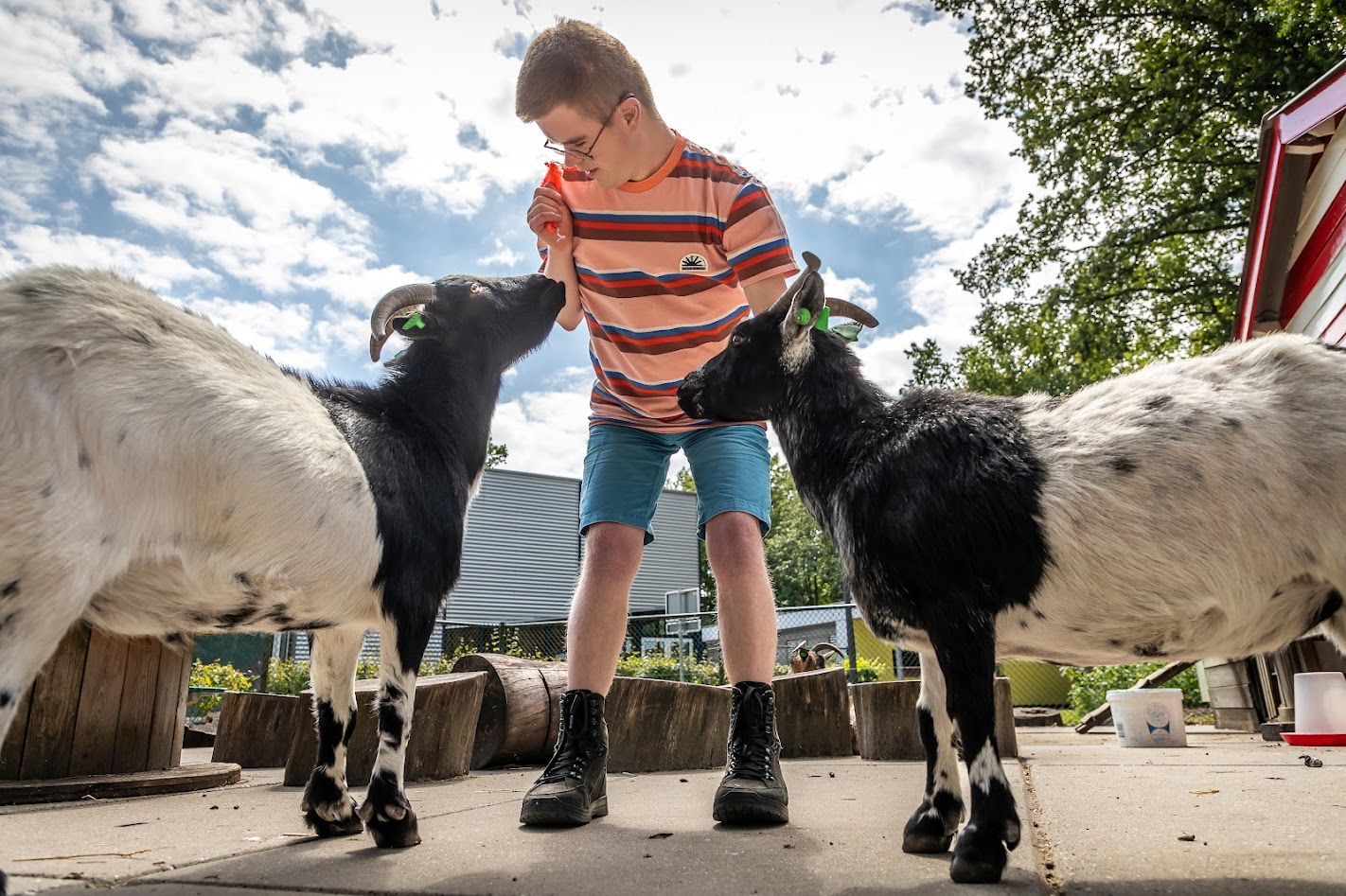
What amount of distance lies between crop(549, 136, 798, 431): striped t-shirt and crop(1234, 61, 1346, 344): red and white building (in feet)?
13.8

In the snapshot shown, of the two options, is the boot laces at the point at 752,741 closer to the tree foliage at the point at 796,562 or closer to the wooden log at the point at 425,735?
the wooden log at the point at 425,735

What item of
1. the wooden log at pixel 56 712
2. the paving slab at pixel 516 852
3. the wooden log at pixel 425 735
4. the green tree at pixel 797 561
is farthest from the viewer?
the green tree at pixel 797 561

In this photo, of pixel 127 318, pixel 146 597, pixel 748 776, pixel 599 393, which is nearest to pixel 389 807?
pixel 146 597

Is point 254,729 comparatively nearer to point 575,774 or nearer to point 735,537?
point 575,774

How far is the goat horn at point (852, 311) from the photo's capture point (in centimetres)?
354

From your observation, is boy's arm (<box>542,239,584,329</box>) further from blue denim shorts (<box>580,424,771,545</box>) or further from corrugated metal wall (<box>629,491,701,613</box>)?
corrugated metal wall (<box>629,491,701,613</box>)

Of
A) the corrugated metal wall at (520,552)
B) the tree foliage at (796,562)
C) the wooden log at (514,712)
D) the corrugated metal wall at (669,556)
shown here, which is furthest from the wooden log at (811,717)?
the tree foliage at (796,562)

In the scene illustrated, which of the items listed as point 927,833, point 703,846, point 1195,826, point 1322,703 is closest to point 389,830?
point 703,846

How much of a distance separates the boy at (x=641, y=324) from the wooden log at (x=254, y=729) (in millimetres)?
3512

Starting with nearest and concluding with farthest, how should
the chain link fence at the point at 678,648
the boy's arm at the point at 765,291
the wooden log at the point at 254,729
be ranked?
the boy's arm at the point at 765,291
the wooden log at the point at 254,729
the chain link fence at the point at 678,648

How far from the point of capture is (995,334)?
19.0 m

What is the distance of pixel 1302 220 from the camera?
6789 mm

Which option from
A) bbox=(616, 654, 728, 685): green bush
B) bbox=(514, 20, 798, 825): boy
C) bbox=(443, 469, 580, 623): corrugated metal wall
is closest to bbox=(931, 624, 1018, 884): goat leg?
bbox=(514, 20, 798, 825): boy

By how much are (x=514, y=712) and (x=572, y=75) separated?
4073 millimetres
